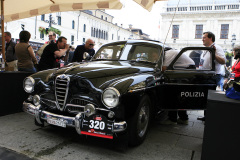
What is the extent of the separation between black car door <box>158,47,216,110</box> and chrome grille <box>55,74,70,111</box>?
1654 millimetres

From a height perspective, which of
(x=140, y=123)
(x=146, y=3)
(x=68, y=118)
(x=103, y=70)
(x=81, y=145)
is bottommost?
(x=81, y=145)

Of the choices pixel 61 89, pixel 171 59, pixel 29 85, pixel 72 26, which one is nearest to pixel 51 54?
pixel 29 85

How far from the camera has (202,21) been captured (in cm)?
4622

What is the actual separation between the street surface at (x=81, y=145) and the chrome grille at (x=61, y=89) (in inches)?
20.0

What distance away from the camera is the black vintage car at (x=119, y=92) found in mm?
2592

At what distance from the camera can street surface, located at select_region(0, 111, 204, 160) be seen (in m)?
2.69

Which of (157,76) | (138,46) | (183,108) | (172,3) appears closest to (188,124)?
(183,108)

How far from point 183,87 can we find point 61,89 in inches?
84.8

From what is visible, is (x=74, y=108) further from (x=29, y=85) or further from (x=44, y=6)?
(x=44, y=6)

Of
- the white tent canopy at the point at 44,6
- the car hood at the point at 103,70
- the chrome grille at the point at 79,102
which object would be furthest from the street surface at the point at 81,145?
the white tent canopy at the point at 44,6

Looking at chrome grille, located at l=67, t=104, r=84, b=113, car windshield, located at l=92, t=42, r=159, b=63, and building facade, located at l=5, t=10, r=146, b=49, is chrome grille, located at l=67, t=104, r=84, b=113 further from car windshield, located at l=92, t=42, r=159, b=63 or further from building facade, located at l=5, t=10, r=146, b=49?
building facade, located at l=5, t=10, r=146, b=49

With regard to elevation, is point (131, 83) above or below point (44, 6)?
below

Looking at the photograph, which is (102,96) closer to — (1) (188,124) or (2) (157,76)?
(2) (157,76)

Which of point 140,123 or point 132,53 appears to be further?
point 132,53
